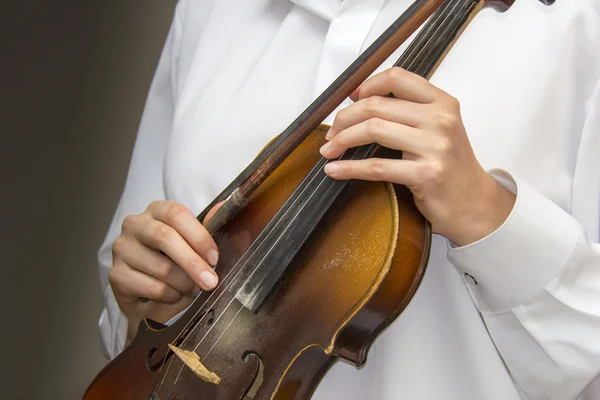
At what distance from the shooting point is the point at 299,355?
0.56 meters

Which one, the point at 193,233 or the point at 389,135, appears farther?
the point at 193,233

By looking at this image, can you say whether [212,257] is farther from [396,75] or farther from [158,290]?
[396,75]

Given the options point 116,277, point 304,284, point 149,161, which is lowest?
point 304,284

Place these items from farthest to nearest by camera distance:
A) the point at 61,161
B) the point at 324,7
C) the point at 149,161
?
the point at 61,161 → the point at 149,161 → the point at 324,7

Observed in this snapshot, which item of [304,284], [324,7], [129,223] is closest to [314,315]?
[304,284]

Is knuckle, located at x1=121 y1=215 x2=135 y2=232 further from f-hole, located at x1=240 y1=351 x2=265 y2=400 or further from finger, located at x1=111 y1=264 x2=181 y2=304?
f-hole, located at x1=240 y1=351 x2=265 y2=400

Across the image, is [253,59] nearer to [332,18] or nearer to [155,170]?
[332,18]

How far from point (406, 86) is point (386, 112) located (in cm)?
3

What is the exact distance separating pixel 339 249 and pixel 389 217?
6 centimetres

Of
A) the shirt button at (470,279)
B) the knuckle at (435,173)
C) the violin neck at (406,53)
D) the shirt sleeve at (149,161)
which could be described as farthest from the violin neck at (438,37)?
the shirt sleeve at (149,161)

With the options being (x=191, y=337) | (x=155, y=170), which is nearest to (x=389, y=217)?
(x=191, y=337)

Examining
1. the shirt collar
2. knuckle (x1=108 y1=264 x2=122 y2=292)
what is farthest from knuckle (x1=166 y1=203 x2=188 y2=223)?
the shirt collar

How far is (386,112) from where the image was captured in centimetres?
57

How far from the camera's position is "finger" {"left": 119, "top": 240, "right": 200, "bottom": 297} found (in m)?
0.70
